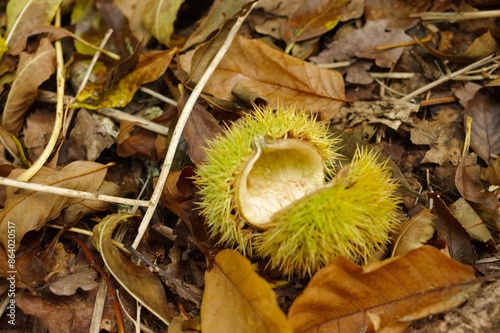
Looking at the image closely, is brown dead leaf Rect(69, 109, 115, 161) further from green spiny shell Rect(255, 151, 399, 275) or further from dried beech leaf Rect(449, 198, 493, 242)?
dried beech leaf Rect(449, 198, 493, 242)

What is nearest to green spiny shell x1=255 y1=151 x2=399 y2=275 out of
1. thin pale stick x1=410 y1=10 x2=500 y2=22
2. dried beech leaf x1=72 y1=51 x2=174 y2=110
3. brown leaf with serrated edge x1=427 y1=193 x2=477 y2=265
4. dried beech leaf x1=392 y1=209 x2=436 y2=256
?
dried beech leaf x1=392 y1=209 x2=436 y2=256

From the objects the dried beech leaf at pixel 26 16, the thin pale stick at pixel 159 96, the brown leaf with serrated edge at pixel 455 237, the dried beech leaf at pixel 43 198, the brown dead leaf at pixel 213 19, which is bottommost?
the brown leaf with serrated edge at pixel 455 237

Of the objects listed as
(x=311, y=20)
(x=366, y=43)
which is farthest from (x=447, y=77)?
(x=311, y=20)

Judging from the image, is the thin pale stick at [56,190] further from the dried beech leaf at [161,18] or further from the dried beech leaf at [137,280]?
the dried beech leaf at [161,18]

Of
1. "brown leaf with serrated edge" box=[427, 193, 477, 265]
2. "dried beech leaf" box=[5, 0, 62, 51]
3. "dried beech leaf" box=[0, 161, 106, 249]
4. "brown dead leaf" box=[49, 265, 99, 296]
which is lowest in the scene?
"brown dead leaf" box=[49, 265, 99, 296]

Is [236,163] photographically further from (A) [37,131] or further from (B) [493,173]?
(A) [37,131]

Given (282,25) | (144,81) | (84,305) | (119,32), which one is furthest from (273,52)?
(84,305)

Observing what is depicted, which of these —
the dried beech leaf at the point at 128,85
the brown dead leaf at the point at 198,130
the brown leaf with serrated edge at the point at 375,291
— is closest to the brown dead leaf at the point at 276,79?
the brown dead leaf at the point at 198,130
